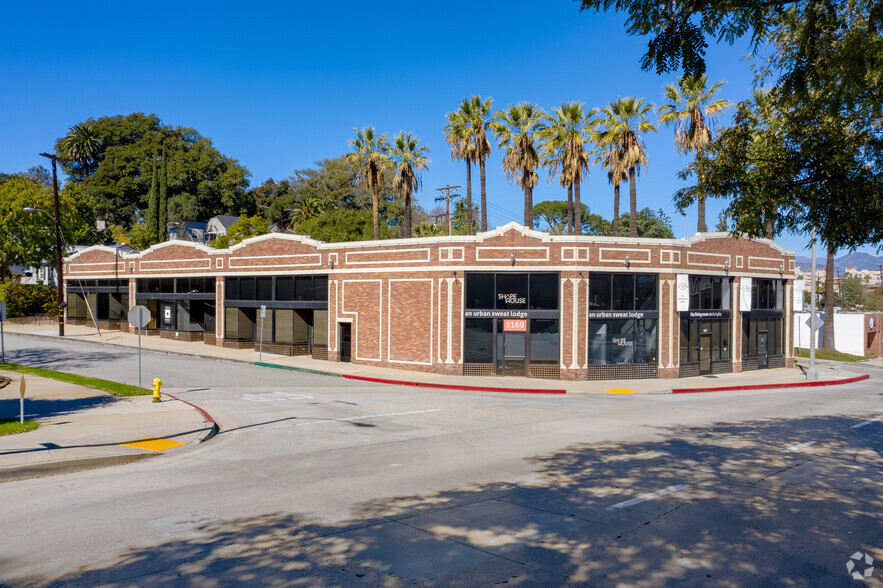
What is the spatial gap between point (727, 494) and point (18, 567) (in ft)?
33.3

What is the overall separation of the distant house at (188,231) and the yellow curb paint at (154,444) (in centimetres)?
8844

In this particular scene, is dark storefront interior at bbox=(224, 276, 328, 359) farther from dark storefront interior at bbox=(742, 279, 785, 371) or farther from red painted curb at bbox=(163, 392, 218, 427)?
dark storefront interior at bbox=(742, 279, 785, 371)

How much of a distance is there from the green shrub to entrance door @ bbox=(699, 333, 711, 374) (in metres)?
53.3

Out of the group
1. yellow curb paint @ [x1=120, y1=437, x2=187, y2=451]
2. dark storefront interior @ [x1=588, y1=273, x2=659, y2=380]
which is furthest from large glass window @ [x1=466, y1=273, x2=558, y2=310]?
yellow curb paint @ [x1=120, y1=437, x2=187, y2=451]

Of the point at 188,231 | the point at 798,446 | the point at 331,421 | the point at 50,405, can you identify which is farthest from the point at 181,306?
the point at 188,231

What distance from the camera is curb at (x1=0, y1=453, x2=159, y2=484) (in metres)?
11.3

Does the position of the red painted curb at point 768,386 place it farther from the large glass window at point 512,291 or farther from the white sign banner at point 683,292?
the large glass window at point 512,291

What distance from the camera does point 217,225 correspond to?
96.8 meters

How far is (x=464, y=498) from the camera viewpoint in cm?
1023

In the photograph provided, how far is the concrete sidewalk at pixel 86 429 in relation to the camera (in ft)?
→ 40.1

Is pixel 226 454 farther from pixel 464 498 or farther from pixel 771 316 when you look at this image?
pixel 771 316

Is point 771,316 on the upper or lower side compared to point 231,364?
upper

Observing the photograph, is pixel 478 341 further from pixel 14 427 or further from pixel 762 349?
pixel 14 427

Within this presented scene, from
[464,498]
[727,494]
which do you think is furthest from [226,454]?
[727,494]
